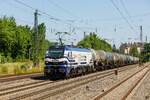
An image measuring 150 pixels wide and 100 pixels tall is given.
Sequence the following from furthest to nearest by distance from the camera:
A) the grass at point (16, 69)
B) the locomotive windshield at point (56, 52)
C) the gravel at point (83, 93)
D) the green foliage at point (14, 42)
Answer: the green foliage at point (14, 42) → the grass at point (16, 69) → the locomotive windshield at point (56, 52) → the gravel at point (83, 93)

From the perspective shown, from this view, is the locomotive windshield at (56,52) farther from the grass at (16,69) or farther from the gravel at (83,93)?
the grass at (16,69)

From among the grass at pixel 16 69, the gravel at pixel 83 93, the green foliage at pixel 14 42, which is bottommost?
the gravel at pixel 83 93

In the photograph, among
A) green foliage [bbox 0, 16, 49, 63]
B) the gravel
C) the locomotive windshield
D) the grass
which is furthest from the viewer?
green foliage [bbox 0, 16, 49, 63]

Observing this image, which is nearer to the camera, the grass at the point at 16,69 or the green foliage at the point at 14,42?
the grass at the point at 16,69

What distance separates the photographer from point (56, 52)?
33125 mm

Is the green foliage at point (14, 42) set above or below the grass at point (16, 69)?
above

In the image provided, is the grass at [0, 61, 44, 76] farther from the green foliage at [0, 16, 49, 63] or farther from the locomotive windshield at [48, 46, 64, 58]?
the green foliage at [0, 16, 49, 63]

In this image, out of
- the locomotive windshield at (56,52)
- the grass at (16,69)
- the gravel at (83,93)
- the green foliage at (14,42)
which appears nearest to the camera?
the gravel at (83,93)

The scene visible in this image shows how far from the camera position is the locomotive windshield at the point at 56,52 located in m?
32.9

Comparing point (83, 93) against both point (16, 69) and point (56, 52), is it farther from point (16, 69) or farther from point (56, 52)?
point (16, 69)

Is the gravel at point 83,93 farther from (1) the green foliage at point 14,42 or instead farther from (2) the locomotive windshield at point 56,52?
(1) the green foliage at point 14,42

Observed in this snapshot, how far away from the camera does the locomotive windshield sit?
32.9m

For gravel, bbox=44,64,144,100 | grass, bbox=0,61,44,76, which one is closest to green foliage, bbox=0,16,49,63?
grass, bbox=0,61,44,76

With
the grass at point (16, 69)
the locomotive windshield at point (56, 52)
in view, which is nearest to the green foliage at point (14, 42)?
the grass at point (16, 69)
